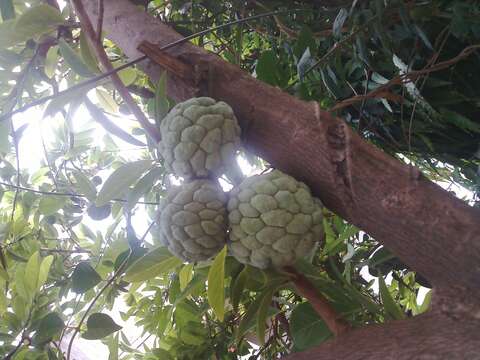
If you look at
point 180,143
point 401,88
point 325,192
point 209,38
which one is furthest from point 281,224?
point 209,38

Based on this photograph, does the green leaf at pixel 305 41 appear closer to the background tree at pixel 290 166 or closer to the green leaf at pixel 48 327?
the background tree at pixel 290 166

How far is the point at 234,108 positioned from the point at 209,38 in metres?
0.84

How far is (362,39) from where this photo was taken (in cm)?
89

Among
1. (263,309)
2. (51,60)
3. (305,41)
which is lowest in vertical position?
(263,309)

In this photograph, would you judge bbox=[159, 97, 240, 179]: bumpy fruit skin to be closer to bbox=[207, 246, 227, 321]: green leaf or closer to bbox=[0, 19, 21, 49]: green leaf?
bbox=[207, 246, 227, 321]: green leaf

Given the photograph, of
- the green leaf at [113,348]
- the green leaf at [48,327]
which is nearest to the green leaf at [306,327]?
the green leaf at [48,327]

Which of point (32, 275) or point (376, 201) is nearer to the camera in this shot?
point (376, 201)

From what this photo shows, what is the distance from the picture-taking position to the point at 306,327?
0.81 m

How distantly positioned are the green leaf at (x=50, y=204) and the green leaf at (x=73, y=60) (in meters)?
0.58

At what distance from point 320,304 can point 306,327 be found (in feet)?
0.66

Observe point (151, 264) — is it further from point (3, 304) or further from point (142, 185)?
point (3, 304)

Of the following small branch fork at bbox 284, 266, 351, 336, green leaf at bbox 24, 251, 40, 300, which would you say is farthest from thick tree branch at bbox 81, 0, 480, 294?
green leaf at bbox 24, 251, 40, 300

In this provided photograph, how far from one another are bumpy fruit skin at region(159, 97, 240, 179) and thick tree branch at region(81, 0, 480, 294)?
4 cm

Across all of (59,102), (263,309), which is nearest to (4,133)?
(59,102)
